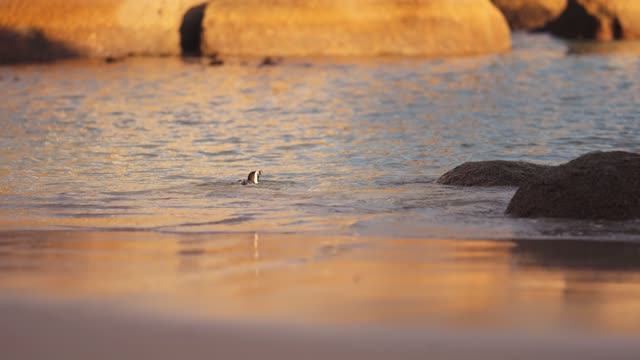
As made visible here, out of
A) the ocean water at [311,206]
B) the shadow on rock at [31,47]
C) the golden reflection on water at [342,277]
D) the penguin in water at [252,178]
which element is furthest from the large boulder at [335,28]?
the golden reflection on water at [342,277]

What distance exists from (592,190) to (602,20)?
3490 centimetres

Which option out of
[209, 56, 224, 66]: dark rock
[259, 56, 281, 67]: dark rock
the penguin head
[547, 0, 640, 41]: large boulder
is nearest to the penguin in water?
the penguin head

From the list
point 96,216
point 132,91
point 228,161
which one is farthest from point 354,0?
point 96,216

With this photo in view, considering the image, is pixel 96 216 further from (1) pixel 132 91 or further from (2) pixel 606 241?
(1) pixel 132 91

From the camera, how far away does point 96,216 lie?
9523mm

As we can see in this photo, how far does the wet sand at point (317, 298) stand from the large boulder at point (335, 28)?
24635 millimetres

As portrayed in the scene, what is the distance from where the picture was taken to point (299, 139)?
1631cm

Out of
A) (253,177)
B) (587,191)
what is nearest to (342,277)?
(587,191)

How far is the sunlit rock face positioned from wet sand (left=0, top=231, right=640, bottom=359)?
24651 mm

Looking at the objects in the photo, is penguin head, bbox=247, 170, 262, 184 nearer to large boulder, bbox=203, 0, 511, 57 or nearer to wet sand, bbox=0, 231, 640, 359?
wet sand, bbox=0, 231, 640, 359

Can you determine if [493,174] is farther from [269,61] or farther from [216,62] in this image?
[216,62]

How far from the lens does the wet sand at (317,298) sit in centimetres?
507

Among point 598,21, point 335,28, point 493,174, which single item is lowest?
point 493,174

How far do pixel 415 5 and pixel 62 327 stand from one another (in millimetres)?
27803
